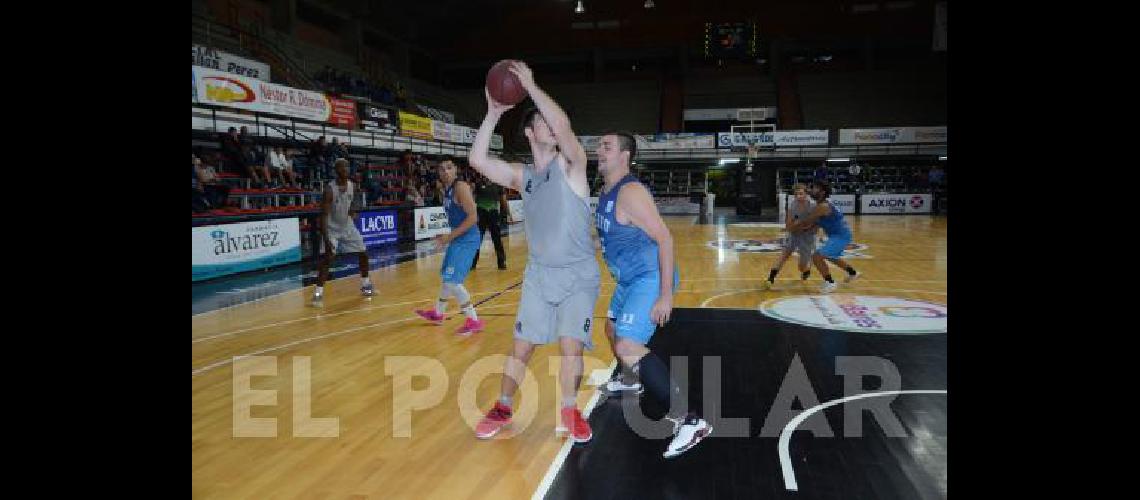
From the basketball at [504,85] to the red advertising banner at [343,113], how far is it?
570 inches

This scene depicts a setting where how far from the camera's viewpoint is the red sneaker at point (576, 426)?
3738 mm

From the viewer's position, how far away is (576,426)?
3760mm

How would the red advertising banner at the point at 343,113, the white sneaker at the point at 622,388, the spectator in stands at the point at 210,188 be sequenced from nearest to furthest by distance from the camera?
the white sneaker at the point at 622,388
the spectator in stands at the point at 210,188
the red advertising banner at the point at 343,113

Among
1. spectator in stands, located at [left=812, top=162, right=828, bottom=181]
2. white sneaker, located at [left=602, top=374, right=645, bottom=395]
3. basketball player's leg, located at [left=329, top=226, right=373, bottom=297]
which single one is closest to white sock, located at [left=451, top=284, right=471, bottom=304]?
basketball player's leg, located at [left=329, top=226, right=373, bottom=297]

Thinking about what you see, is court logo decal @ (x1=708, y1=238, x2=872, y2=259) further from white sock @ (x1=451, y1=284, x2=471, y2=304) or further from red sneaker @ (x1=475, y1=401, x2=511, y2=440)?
red sneaker @ (x1=475, y1=401, x2=511, y2=440)

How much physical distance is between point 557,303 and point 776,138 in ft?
90.4

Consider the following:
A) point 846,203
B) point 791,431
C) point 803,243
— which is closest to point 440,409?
point 791,431

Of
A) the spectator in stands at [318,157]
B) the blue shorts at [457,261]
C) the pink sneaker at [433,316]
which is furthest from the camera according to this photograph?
the spectator in stands at [318,157]

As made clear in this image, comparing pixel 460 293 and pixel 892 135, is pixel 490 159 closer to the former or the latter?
pixel 460 293

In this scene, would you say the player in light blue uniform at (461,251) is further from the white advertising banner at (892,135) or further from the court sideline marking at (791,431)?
the white advertising banner at (892,135)

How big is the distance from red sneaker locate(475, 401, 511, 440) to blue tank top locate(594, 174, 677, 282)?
3.25 ft

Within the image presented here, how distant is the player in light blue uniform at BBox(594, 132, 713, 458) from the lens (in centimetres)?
345

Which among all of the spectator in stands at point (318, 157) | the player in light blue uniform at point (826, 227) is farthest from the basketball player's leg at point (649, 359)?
the spectator in stands at point (318, 157)
